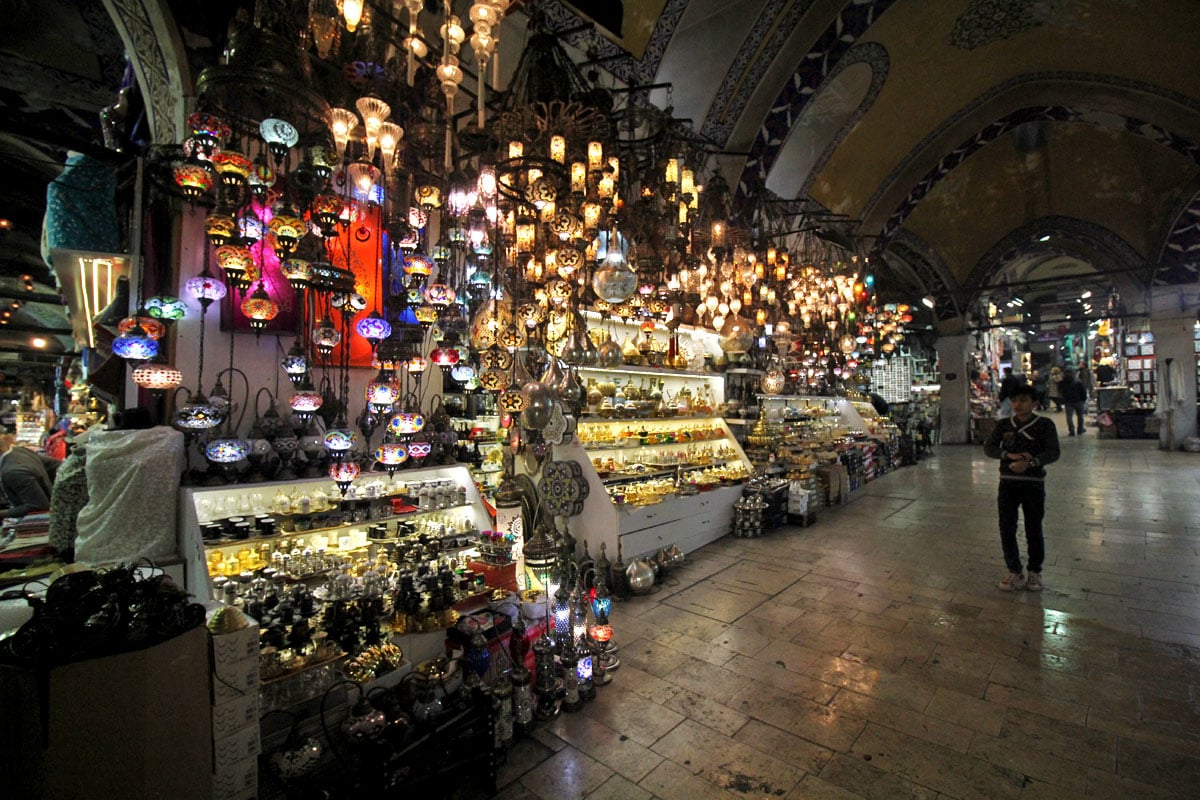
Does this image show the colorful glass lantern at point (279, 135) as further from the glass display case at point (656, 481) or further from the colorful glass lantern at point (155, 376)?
the glass display case at point (656, 481)

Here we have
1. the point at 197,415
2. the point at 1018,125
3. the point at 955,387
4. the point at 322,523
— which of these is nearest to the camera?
the point at 197,415

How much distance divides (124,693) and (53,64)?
20.3 ft

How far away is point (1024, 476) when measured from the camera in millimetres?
3996

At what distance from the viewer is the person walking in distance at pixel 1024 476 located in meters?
3.90

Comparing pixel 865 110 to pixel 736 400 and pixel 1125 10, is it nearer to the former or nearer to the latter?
pixel 1125 10

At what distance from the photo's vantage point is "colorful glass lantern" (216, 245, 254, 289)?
8.84ft

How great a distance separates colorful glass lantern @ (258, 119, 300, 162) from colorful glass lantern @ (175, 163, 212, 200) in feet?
1.35

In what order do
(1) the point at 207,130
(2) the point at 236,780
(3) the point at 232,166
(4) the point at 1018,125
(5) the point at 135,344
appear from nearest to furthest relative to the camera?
(2) the point at 236,780 < (1) the point at 207,130 < (3) the point at 232,166 < (5) the point at 135,344 < (4) the point at 1018,125

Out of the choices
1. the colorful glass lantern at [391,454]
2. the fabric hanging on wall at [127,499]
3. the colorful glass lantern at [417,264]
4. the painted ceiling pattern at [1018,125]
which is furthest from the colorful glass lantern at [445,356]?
the painted ceiling pattern at [1018,125]

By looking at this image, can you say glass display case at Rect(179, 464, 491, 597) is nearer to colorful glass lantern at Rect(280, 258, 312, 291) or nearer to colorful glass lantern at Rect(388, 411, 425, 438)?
colorful glass lantern at Rect(388, 411, 425, 438)

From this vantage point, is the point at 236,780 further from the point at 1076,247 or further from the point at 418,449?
the point at 1076,247

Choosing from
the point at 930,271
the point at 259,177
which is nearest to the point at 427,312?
the point at 259,177

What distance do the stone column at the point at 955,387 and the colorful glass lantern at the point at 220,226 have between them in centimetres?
1759

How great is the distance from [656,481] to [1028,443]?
3.53 metres
